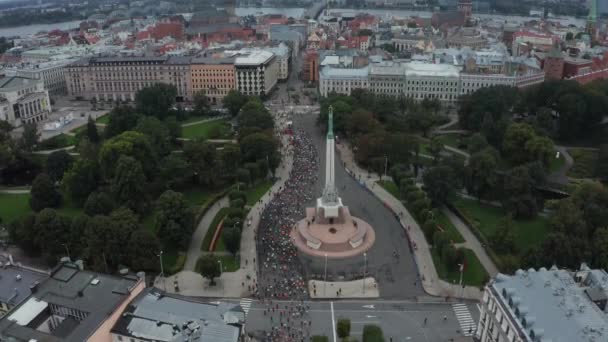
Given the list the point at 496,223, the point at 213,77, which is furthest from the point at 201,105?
the point at 496,223

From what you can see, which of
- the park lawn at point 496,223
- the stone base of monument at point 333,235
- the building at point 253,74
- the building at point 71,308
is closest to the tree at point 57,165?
the building at point 71,308

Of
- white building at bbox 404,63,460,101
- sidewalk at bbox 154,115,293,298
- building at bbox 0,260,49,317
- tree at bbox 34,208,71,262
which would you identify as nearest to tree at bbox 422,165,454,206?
sidewalk at bbox 154,115,293,298

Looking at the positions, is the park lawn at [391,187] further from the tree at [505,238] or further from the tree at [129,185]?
the tree at [129,185]

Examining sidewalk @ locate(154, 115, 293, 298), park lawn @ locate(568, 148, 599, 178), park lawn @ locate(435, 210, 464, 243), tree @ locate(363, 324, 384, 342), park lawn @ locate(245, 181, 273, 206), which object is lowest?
sidewalk @ locate(154, 115, 293, 298)

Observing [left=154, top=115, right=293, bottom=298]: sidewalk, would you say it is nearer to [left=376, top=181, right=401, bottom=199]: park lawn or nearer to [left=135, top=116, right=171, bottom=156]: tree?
[left=376, top=181, right=401, bottom=199]: park lawn

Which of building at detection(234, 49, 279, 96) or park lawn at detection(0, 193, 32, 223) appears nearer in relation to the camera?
park lawn at detection(0, 193, 32, 223)

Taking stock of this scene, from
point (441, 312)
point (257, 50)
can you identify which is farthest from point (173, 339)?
point (257, 50)

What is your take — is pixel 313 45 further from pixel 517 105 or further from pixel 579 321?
pixel 579 321
